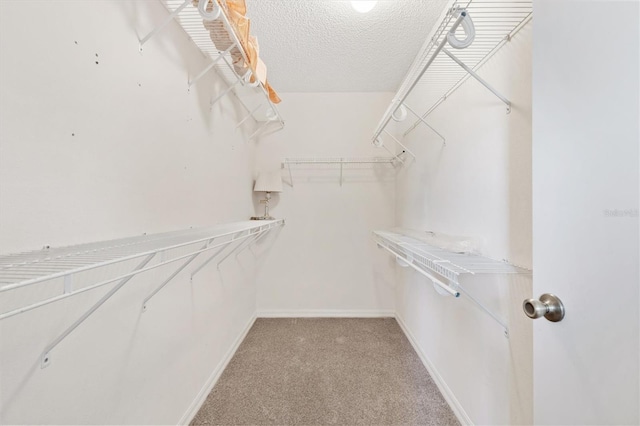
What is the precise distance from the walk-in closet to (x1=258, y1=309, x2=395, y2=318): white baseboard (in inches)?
3.5

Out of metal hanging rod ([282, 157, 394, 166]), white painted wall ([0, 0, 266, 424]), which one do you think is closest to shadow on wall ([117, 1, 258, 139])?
white painted wall ([0, 0, 266, 424])

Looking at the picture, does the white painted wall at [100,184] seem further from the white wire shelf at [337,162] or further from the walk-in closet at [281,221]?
the white wire shelf at [337,162]

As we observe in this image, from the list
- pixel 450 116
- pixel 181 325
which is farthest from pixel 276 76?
pixel 181 325

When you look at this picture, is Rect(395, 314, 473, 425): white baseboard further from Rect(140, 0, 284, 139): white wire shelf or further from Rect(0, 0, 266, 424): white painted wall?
Rect(140, 0, 284, 139): white wire shelf

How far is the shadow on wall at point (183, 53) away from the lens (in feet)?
3.15

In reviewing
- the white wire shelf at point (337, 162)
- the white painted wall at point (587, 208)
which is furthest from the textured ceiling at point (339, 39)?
the white painted wall at point (587, 208)

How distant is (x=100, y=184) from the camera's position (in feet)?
2.57

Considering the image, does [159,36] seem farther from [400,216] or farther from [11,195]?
[400,216]

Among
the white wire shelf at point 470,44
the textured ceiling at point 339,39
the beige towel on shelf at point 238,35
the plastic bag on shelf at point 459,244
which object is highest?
the textured ceiling at point 339,39

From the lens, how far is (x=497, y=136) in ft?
3.44

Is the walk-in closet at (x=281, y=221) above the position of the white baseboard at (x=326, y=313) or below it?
above

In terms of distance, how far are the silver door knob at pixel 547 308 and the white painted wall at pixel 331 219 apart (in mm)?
1947

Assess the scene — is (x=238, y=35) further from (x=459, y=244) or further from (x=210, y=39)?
(x=459, y=244)

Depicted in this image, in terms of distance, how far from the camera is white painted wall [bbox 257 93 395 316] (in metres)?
2.54
